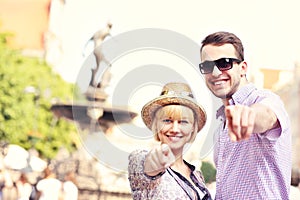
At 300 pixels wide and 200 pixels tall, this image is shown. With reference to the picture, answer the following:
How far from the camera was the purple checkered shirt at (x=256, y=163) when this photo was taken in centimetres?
77

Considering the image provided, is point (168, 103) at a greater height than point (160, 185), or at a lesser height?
greater

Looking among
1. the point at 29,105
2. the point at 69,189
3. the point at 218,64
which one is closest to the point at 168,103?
the point at 218,64

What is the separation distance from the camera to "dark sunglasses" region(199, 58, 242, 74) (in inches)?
29.7

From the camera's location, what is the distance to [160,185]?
758 mm

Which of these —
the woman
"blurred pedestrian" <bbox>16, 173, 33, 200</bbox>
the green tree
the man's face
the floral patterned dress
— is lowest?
the green tree

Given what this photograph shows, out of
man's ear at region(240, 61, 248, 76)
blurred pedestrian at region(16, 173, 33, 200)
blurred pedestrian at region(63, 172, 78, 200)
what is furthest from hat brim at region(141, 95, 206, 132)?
blurred pedestrian at region(16, 173, 33, 200)

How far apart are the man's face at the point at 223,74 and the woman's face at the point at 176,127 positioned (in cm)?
5

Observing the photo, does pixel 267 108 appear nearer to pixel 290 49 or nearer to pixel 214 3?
pixel 214 3

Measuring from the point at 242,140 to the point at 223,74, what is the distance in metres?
0.13

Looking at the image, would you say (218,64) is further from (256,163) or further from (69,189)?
(69,189)

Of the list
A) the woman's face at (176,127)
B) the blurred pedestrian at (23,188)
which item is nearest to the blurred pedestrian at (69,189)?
the blurred pedestrian at (23,188)

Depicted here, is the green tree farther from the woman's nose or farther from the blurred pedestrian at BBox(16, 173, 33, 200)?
the woman's nose

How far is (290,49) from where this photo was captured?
909 cm

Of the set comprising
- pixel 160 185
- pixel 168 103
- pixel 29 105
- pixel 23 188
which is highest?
pixel 168 103
